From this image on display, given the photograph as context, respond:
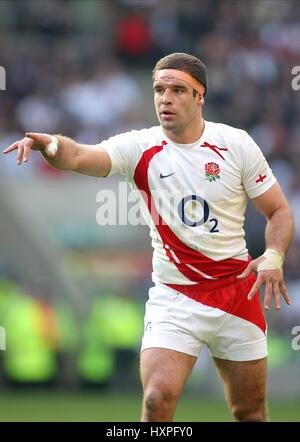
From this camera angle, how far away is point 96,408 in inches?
553

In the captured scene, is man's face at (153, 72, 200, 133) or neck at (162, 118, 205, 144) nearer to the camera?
man's face at (153, 72, 200, 133)

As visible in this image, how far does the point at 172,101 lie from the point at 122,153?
0.49 m

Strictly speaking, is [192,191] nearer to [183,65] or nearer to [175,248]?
[175,248]

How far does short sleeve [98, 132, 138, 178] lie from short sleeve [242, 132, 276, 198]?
0.76 meters

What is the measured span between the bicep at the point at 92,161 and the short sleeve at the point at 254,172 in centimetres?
96

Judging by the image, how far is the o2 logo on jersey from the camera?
7.86m

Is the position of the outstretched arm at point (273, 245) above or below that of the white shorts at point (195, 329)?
above

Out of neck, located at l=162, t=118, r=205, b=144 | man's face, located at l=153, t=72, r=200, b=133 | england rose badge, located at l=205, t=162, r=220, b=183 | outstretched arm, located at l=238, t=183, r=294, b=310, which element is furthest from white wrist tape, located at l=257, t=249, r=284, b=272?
man's face, located at l=153, t=72, r=200, b=133

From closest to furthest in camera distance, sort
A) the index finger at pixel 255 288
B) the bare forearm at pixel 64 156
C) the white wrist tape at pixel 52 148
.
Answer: the white wrist tape at pixel 52 148 < the bare forearm at pixel 64 156 < the index finger at pixel 255 288

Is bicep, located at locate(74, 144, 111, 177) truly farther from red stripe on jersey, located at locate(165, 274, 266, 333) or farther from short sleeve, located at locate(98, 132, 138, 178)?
red stripe on jersey, located at locate(165, 274, 266, 333)

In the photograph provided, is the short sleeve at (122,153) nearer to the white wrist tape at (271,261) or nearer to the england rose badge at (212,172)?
the england rose badge at (212,172)

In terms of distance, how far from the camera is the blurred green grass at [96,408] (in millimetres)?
12898

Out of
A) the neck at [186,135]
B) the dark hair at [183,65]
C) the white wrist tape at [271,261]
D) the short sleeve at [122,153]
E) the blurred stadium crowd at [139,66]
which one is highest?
the blurred stadium crowd at [139,66]

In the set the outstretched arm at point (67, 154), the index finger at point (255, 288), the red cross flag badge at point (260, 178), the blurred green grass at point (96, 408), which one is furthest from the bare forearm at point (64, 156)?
the blurred green grass at point (96, 408)
